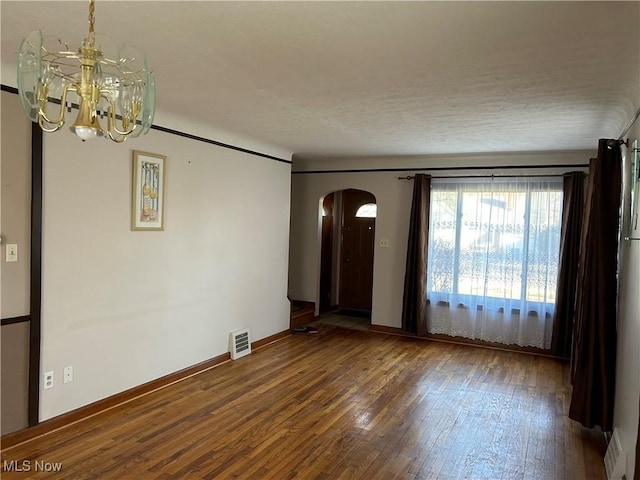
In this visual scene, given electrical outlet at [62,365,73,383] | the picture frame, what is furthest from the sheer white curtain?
electrical outlet at [62,365,73,383]

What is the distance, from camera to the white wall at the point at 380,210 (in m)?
5.96

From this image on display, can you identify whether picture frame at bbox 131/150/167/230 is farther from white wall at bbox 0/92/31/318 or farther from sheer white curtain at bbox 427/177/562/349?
sheer white curtain at bbox 427/177/562/349

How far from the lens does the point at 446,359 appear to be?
539 cm

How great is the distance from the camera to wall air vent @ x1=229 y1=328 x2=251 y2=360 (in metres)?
5.11

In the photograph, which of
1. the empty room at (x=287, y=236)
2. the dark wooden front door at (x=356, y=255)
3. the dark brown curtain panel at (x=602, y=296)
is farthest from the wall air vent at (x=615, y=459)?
the dark wooden front door at (x=356, y=255)

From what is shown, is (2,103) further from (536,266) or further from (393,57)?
(536,266)

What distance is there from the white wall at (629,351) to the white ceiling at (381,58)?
0.78 m

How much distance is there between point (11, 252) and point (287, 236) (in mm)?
3590

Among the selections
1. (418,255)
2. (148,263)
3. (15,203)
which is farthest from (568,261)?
(15,203)

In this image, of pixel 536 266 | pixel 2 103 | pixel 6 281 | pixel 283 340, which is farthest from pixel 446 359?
pixel 2 103

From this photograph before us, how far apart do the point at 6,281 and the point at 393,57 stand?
2797 millimetres

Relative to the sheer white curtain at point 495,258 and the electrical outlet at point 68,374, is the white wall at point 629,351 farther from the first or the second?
the electrical outlet at point 68,374

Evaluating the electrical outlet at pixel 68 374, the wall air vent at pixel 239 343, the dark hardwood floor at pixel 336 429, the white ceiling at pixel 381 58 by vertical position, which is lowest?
the dark hardwood floor at pixel 336 429

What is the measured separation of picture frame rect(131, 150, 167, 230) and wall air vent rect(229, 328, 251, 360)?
64.6 inches
